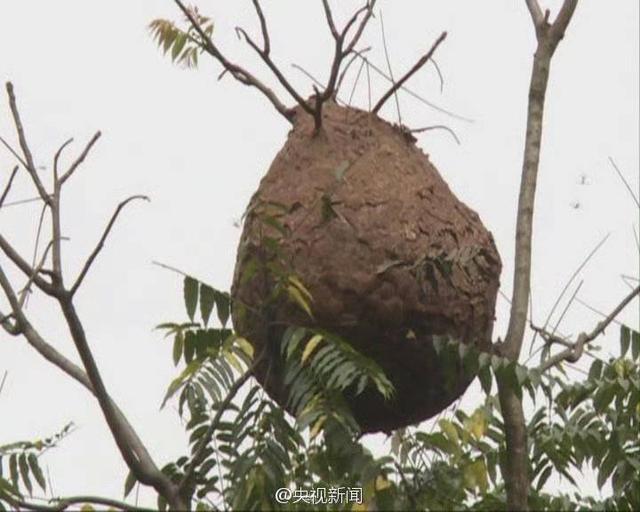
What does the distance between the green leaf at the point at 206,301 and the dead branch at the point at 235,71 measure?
62 centimetres

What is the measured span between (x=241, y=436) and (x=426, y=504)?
20.1 inches

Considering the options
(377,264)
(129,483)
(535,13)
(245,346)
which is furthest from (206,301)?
(535,13)

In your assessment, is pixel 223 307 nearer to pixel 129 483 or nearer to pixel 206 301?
pixel 206 301

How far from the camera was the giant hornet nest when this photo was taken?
13.3 feet

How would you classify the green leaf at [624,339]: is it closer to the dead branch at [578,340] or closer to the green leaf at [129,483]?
the dead branch at [578,340]

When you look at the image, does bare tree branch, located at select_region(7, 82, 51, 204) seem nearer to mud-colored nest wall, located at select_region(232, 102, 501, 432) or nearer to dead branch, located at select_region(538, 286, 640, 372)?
mud-colored nest wall, located at select_region(232, 102, 501, 432)

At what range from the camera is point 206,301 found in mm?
4047

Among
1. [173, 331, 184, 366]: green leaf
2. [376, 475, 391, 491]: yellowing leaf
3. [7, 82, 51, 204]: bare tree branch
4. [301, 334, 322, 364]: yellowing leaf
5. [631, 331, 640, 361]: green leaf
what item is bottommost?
[376, 475, 391, 491]: yellowing leaf

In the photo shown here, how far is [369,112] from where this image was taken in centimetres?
447

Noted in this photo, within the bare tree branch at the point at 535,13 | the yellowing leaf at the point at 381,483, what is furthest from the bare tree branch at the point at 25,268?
the bare tree branch at the point at 535,13

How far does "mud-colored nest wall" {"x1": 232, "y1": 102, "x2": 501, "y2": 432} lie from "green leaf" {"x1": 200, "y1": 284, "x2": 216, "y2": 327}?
0.07m

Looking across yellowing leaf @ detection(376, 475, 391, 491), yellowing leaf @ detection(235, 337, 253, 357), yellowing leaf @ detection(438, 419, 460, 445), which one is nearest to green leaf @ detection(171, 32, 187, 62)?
yellowing leaf @ detection(235, 337, 253, 357)

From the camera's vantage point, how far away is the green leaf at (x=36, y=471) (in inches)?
167

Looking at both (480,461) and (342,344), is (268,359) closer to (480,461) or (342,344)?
(342,344)
